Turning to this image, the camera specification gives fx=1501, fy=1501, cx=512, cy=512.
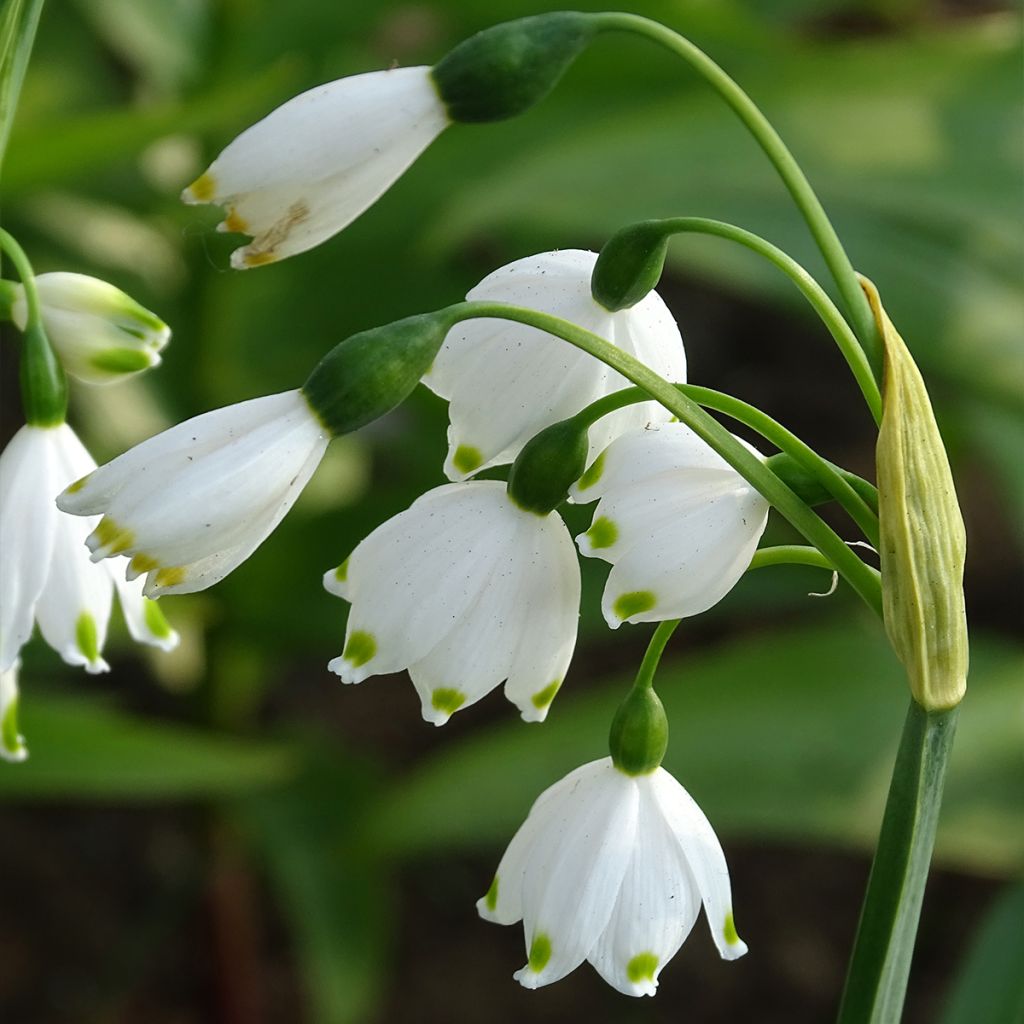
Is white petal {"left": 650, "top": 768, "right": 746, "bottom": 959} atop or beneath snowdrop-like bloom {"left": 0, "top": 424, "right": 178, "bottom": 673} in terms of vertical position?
beneath

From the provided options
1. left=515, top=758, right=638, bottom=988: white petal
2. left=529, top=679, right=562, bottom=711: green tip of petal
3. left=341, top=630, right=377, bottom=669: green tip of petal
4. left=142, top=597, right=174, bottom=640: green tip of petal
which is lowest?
left=515, top=758, right=638, bottom=988: white petal

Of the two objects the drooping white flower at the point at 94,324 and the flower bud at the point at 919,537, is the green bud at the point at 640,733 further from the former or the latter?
the drooping white flower at the point at 94,324

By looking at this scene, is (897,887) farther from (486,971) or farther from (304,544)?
(486,971)

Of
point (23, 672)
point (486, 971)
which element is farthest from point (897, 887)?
point (486, 971)

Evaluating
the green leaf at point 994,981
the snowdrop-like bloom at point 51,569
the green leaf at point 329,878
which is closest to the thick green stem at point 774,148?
the snowdrop-like bloom at point 51,569

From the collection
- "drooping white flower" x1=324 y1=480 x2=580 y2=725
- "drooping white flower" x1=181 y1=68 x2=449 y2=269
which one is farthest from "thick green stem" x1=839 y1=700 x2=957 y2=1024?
"drooping white flower" x1=181 y1=68 x2=449 y2=269

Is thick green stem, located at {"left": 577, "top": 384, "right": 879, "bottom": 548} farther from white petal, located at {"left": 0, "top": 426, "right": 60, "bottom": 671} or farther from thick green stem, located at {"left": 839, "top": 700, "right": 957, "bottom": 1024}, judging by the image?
white petal, located at {"left": 0, "top": 426, "right": 60, "bottom": 671}

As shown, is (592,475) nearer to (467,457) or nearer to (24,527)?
(467,457)
